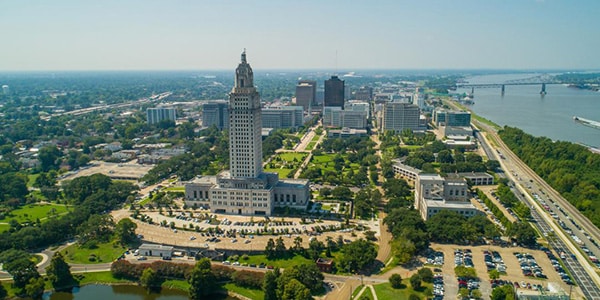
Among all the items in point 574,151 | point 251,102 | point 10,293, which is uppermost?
point 251,102

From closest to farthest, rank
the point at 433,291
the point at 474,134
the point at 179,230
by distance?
the point at 433,291 → the point at 179,230 → the point at 474,134

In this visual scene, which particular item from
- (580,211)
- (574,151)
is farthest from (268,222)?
(574,151)

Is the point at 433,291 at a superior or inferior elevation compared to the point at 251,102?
inferior

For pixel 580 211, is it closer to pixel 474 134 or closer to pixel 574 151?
pixel 574 151

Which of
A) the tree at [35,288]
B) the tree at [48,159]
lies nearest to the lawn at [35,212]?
the tree at [35,288]

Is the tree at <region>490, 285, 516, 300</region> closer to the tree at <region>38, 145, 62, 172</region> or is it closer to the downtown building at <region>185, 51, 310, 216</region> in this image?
the downtown building at <region>185, 51, 310, 216</region>
